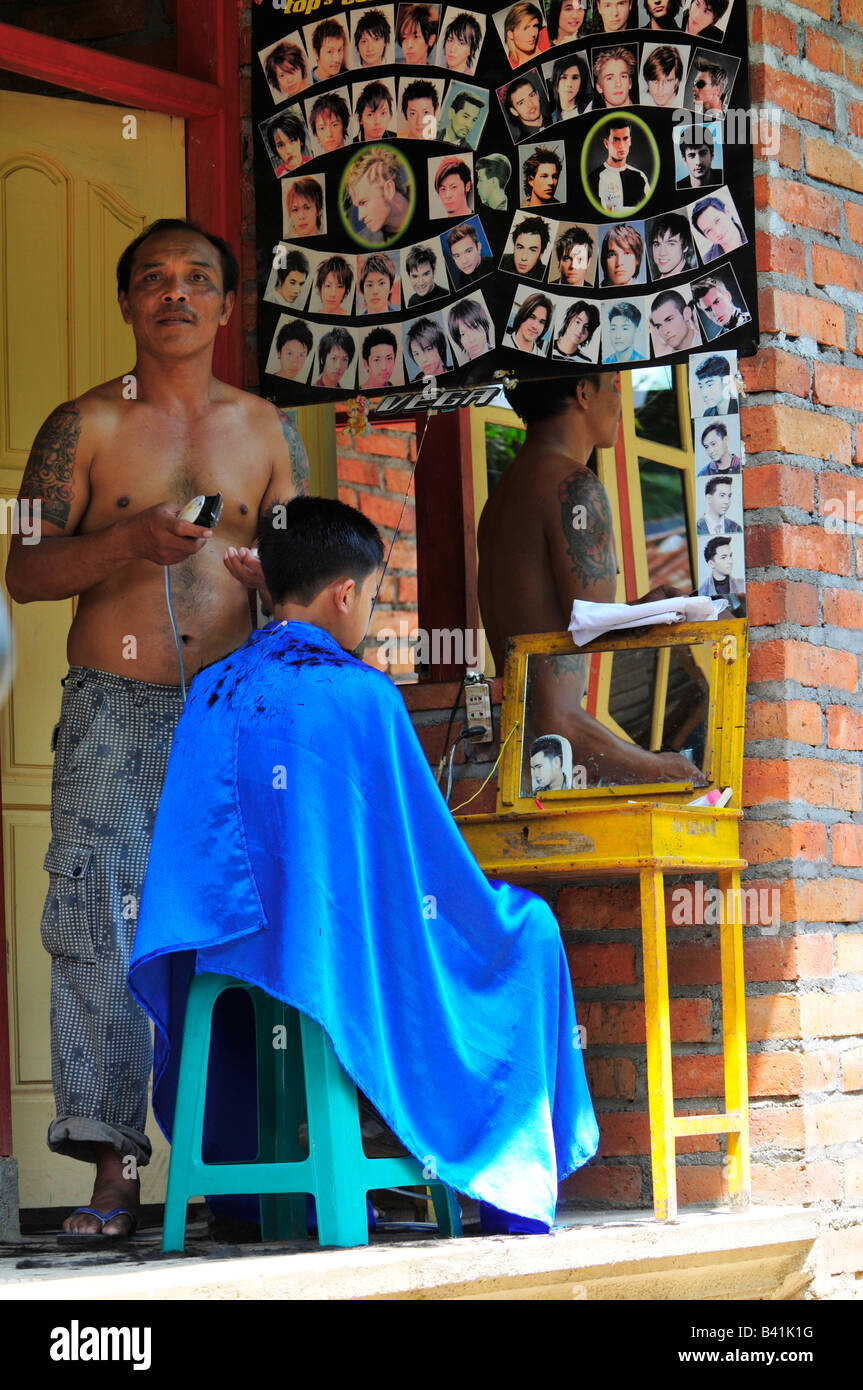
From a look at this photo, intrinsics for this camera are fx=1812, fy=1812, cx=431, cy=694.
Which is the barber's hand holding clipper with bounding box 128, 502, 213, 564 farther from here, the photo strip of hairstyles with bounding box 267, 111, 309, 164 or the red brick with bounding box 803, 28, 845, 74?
the red brick with bounding box 803, 28, 845, 74

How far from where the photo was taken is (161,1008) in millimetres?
3293

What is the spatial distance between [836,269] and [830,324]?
14 centimetres

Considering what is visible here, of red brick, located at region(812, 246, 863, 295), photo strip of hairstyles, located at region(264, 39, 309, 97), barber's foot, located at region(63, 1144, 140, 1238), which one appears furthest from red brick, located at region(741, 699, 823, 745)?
photo strip of hairstyles, located at region(264, 39, 309, 97)

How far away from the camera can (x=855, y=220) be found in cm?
432

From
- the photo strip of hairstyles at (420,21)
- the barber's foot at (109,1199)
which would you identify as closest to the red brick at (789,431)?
the photo strip of hairstyles at (420,21)

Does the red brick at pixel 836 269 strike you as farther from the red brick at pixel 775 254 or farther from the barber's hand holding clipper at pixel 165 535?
the barber's hand holding clipper at pixel 165 535

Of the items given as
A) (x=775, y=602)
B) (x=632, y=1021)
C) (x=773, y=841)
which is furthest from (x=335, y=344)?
(x=632, y=1021)

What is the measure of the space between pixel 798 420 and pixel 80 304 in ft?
6.41

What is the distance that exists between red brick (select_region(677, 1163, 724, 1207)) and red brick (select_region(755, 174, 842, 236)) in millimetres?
2109

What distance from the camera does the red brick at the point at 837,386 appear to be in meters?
4.14

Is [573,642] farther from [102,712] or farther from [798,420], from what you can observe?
[102,712]

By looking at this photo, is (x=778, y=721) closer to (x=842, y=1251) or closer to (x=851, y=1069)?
(x=851, y=1069)

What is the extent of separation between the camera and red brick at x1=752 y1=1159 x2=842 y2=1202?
380cm

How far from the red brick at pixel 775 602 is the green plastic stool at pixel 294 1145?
1399mm
